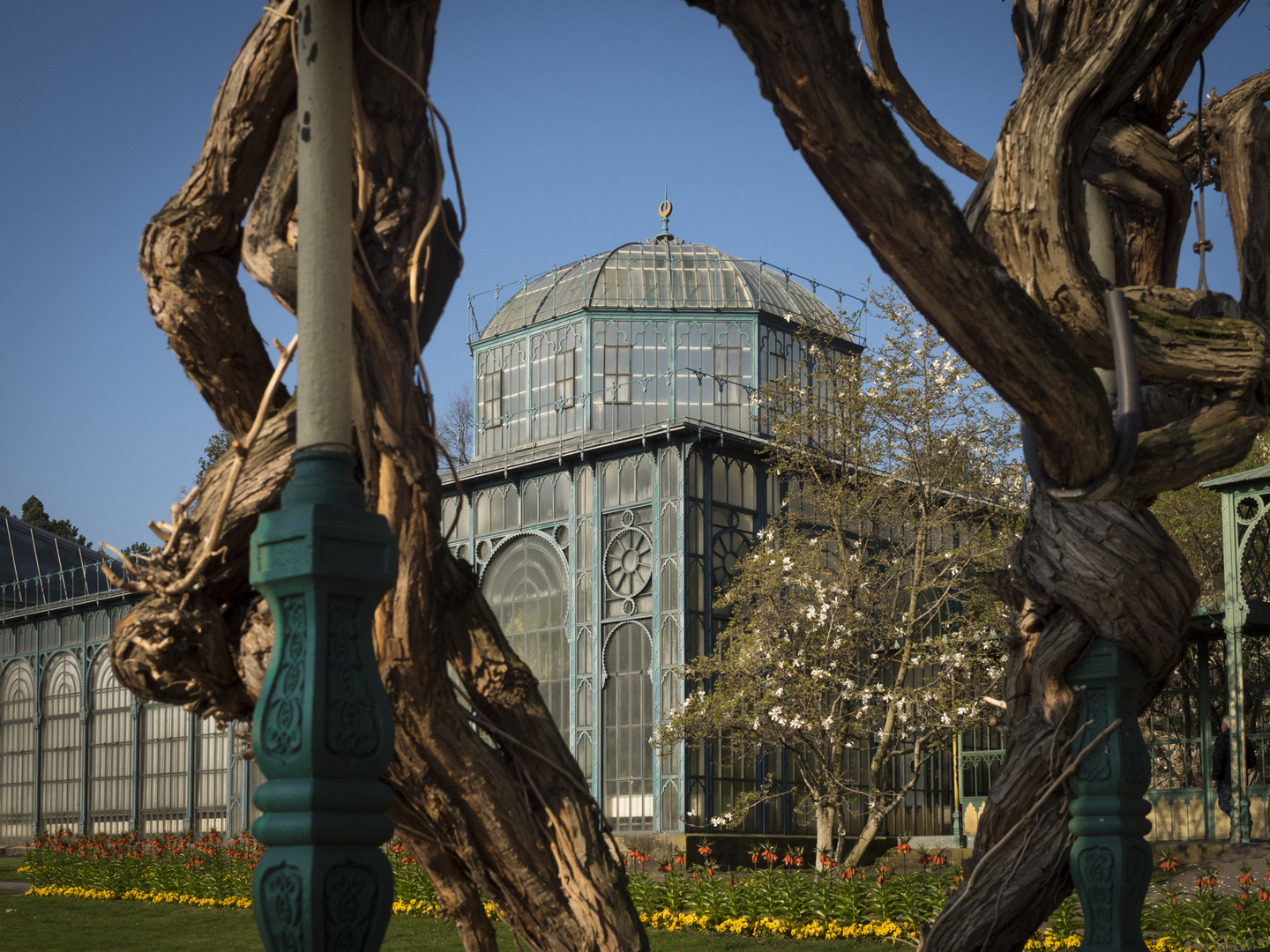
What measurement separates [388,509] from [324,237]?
44cm

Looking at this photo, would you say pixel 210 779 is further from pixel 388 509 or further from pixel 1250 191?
pixel 1250 191

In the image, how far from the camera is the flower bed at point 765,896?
9016 millimetres

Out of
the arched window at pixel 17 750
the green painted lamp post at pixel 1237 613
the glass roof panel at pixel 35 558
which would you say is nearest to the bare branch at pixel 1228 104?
the green painted lamp post at pixel 1237 613

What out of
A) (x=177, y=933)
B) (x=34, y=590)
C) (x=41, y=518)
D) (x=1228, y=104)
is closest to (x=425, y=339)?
(x=1228, y=104)

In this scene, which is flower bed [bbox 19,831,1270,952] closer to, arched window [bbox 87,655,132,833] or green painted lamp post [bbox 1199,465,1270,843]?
green painted lamp post [bbox 1199,465,1270,843]

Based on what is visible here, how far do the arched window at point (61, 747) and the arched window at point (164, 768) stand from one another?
2.34m

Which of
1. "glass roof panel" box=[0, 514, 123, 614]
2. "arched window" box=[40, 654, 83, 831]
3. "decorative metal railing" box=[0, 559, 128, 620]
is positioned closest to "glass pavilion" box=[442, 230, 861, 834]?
"arched window" box=[40, 654, 83, 831]

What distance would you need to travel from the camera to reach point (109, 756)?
95.9 ft

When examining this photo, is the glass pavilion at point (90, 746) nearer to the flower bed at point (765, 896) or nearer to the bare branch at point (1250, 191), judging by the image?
the flower bed at point (765, 896)

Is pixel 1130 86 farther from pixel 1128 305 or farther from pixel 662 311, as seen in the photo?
pixel 662 311

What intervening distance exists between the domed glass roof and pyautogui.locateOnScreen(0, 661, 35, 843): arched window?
15.9 metres

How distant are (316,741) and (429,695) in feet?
1.12

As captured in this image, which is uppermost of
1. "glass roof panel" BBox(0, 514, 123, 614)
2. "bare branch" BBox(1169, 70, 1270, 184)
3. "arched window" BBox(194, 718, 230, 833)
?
"glass roof panel" BBox(0, 514, 123, 614)

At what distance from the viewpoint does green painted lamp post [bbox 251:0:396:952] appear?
66.9 inches
